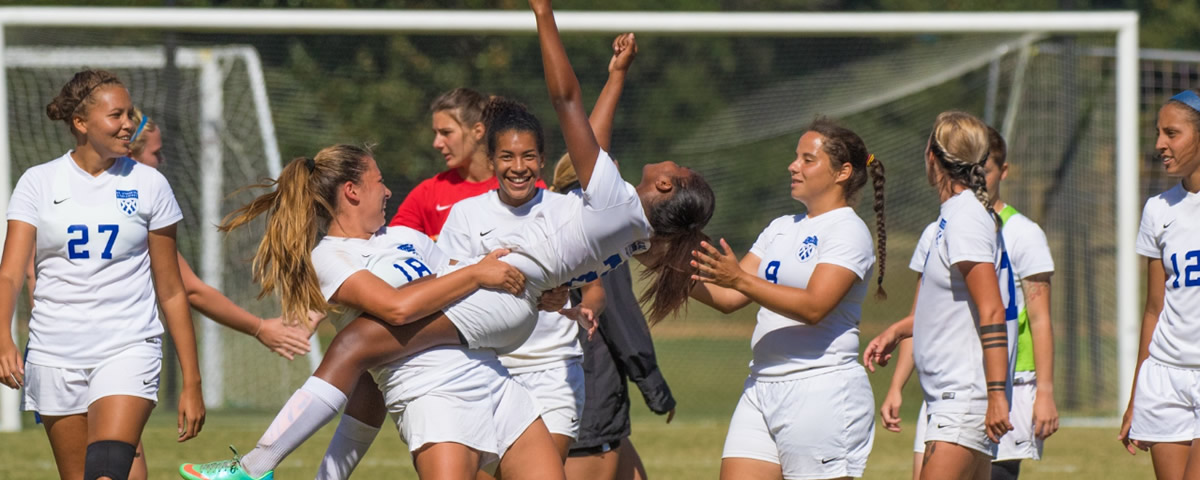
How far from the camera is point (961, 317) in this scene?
14.4 feet

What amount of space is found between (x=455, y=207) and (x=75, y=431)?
1.59 meters

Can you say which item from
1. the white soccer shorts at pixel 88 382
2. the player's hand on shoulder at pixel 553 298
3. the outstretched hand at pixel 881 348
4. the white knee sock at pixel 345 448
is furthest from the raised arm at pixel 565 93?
the white soccer shorts at pixel 88 382

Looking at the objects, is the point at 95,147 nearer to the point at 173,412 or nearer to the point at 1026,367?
the point at 1026,367

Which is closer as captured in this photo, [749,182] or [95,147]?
[95,147]

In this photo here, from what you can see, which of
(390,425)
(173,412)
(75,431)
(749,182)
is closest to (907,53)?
(749,182)

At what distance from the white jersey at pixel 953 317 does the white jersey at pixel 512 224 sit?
1331 mm

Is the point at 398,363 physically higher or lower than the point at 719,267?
lower

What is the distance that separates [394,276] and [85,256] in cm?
126

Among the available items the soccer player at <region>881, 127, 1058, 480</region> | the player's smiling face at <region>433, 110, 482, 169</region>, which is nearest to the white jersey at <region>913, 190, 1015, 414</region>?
the soccer player at <region>881, 127, 1058, 480</region>

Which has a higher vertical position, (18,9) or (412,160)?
(18,9)

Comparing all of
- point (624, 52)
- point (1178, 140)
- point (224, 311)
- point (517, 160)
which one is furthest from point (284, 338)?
point (1178, 140)

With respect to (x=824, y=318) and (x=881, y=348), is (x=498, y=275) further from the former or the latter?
(x=881, y=348)

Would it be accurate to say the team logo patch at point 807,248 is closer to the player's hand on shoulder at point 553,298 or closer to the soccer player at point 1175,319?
the player's hand on shoulder at point 553,298

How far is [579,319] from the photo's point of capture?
465 centimetres
